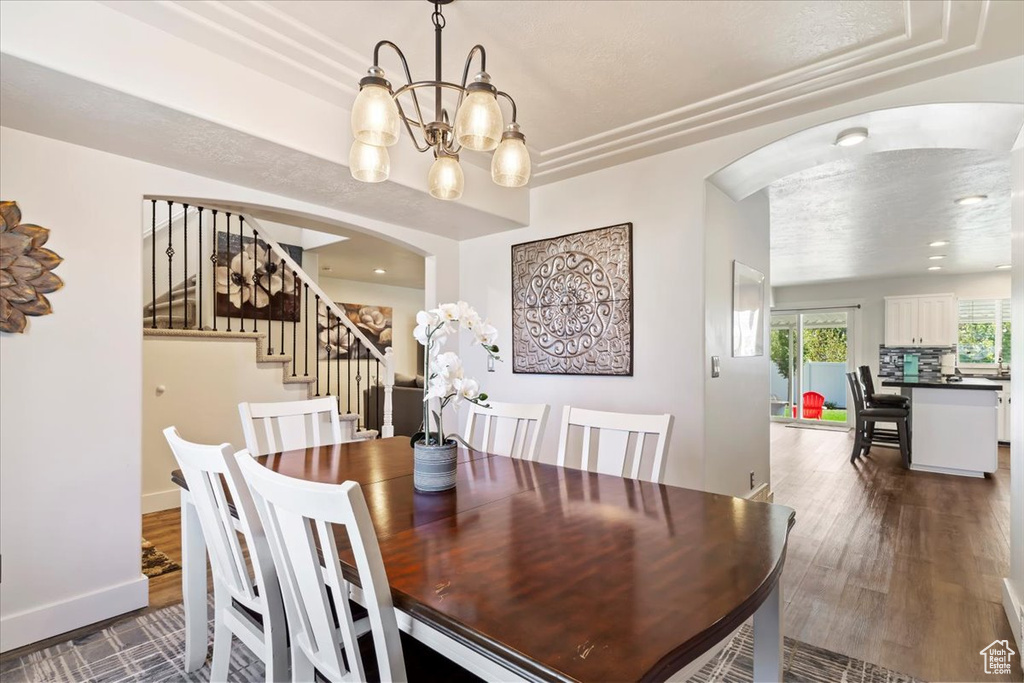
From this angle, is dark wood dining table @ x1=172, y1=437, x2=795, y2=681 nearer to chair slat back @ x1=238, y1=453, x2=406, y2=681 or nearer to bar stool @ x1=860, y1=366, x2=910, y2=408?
chair slat back @ x1=238, y1=453, x2=406, y2=681

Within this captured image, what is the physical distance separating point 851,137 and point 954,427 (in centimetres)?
418

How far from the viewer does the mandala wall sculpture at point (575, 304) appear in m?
3.11

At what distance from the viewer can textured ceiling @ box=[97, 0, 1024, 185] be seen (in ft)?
5.85

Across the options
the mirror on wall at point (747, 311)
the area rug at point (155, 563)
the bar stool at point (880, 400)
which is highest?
the mirror on wall at point (747, 311)

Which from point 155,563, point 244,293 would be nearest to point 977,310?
point 244,293

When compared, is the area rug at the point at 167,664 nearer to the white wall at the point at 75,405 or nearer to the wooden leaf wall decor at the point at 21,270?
the white wall at the point at 75,405

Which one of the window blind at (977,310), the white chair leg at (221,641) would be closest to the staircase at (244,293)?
the white chair leg at (221,641)

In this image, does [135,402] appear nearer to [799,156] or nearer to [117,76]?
[117,76]

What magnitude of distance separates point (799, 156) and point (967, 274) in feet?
22.2

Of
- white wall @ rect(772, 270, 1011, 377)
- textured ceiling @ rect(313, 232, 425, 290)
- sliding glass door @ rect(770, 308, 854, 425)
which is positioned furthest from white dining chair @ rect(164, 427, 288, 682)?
white wall @ rect(772, 270, 1011, 377)

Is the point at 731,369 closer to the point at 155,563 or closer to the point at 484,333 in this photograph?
the point at 484,333

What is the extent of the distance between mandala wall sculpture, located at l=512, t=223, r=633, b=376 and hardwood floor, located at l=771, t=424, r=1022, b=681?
1541 mm

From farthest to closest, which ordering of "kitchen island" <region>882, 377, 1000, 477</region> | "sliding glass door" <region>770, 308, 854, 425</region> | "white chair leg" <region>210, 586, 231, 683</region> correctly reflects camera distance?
"sliding glass door" <region>770, 308, 854, 425</region> < "kitchen island" <region>882, 377, 1000, 477</region> < "white chair leg" <region>210, 586, 231, 683</region>

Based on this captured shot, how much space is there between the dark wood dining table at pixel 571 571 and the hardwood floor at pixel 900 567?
1.21 meters
